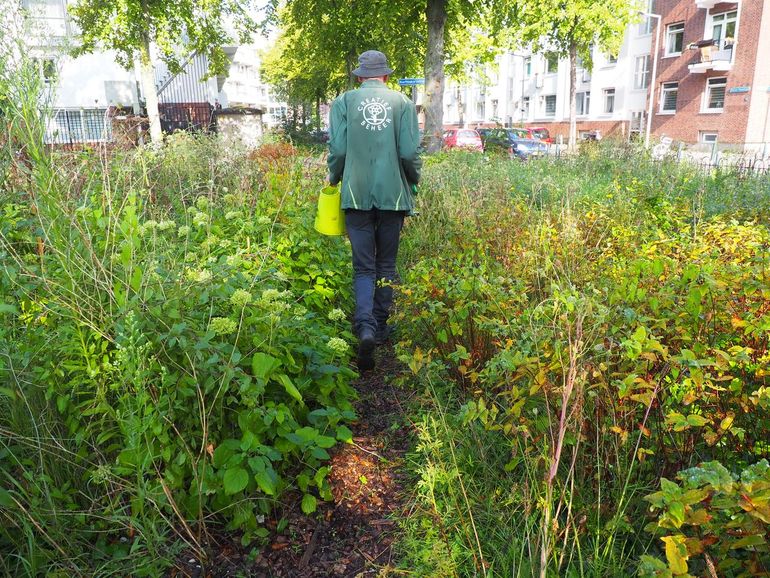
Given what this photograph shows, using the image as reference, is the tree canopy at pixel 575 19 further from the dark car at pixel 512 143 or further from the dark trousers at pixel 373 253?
the dark trousers at pixel 373 253

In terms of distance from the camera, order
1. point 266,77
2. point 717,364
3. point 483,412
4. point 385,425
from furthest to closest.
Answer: point 266,77 → point 385,425 → point 483,412 → point 717,364

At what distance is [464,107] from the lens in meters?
63.8

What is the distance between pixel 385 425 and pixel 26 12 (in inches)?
106

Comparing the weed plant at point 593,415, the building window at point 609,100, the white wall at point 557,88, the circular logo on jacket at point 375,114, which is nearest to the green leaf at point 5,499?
the weed plant at point 593,415

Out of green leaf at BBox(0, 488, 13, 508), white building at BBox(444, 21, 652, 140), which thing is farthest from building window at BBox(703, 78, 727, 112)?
green leaf at BBox(0, 488, 13, 508)

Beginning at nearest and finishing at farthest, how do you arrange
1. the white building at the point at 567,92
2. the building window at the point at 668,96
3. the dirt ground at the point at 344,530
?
the dirt ground at the point at 344,530 < the building window at the point at 668,96 < the white building at the point at 567,92

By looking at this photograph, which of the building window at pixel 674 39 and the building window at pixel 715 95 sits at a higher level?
the building window at pixel 674 39

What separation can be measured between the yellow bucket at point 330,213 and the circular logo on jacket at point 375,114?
1.77 feet

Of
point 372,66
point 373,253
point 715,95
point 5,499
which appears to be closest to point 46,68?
point 5,499

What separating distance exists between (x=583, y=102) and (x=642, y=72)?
5979 millimetres

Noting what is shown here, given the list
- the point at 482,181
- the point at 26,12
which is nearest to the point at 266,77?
the point at 482,181

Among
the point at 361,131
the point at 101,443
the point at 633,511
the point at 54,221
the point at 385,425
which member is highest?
the point at 361,131

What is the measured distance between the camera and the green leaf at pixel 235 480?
2203 mm

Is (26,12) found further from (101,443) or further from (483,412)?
(483,412)
